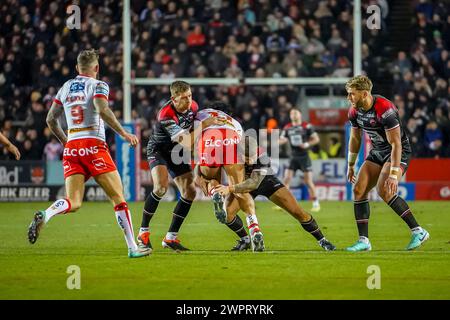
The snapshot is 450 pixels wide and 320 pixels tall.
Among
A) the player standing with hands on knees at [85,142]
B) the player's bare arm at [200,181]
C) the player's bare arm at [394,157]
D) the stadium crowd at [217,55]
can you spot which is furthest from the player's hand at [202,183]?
the stadium crowd at [217,55]

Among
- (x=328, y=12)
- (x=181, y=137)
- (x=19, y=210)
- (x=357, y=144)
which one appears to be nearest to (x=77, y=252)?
(x=181, y=137)

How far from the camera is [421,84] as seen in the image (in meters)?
27.0

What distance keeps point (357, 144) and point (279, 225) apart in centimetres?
484

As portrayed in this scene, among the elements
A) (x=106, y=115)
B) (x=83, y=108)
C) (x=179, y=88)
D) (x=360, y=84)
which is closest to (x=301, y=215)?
(x=360, y=84)

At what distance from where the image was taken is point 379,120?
41.6ft

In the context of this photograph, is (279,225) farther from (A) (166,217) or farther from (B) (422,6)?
(B) (422,6)

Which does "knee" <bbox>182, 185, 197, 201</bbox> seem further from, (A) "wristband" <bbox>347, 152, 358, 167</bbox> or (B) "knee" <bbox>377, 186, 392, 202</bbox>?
(B) "knee" <bbox>377, 186, 392, 202</bbox>

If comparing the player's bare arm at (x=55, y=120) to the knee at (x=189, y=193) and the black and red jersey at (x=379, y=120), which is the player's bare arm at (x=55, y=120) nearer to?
the knee at (x=189, y=193)

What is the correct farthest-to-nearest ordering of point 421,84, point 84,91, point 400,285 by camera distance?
point 421,84 < point 84,91 < point 400,285

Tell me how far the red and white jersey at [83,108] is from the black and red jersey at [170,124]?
1.70 meters

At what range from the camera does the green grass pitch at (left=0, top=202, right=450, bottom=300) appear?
9375 mm

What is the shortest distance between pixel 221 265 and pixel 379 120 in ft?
9.88

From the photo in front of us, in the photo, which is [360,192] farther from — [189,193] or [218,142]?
[189,193]

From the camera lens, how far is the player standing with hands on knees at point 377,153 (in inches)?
496
